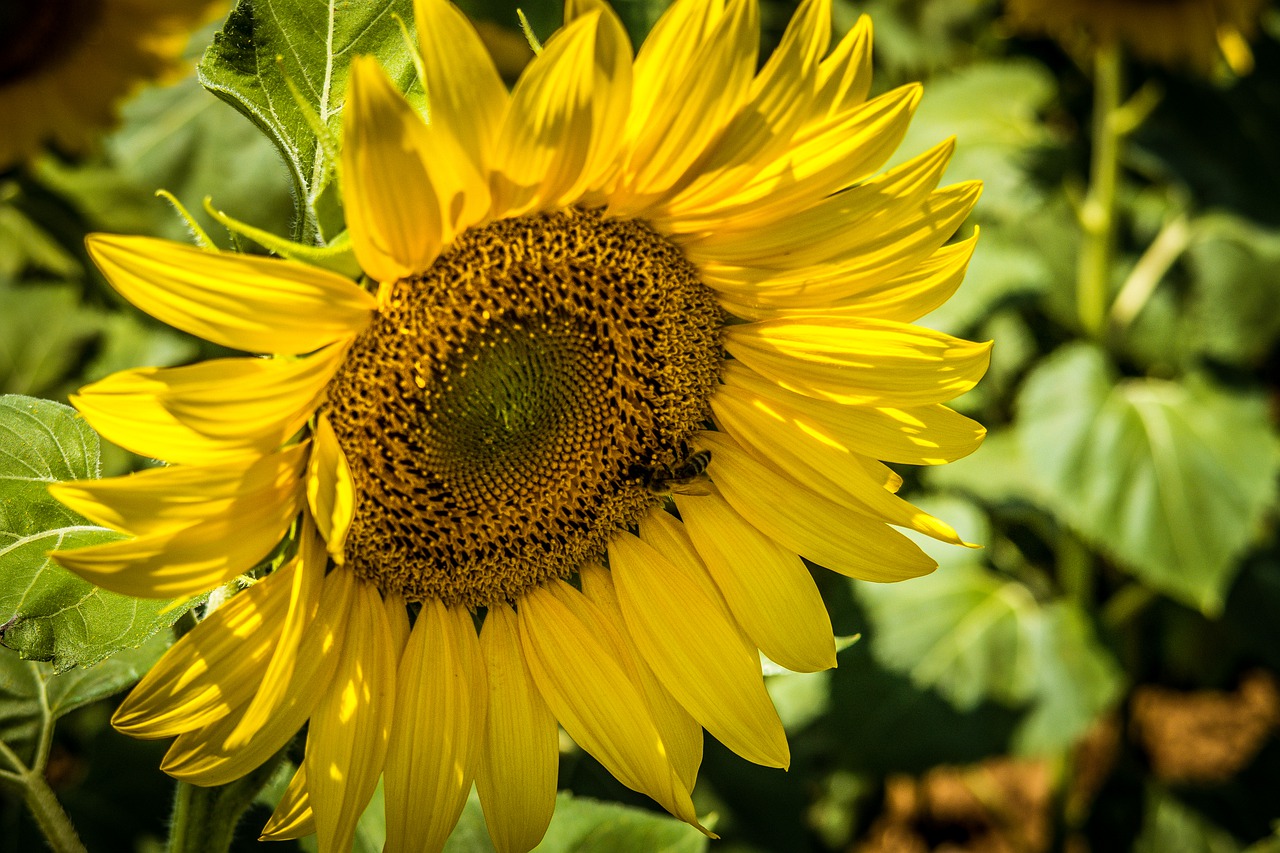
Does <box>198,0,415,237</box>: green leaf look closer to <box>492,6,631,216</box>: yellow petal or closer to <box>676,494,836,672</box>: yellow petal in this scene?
<box>492,6,631,216</box>: yellow petal

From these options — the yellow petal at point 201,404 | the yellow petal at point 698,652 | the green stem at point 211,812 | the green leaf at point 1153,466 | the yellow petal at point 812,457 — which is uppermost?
the yellow petal at point 201,404

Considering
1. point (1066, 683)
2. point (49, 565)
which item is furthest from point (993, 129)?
point (49, 565)

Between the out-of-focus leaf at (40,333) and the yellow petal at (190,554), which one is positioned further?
the out-of-focus leaf at (40,333)

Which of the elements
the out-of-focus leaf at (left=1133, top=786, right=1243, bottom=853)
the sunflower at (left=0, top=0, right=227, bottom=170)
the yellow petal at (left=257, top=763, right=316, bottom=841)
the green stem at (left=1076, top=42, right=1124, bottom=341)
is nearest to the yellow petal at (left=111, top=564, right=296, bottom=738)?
the yellow petal at (left=257, top=763, right=316, bottom=841)

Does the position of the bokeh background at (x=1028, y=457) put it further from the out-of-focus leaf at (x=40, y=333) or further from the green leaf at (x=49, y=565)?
the green leaf at (x=49, y=565)

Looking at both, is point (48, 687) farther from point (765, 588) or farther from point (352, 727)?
point (765, 588)

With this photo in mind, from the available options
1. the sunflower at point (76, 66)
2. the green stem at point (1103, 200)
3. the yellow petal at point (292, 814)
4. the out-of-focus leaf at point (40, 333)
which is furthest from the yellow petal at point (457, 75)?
the green stem at point (1103, 200)
